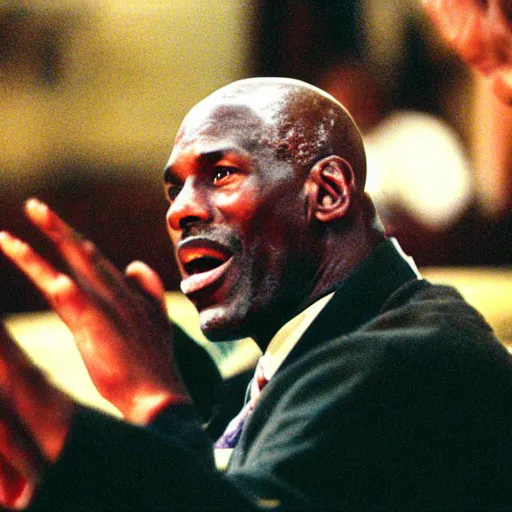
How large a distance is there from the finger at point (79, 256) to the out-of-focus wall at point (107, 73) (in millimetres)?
4618

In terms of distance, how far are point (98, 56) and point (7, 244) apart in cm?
500

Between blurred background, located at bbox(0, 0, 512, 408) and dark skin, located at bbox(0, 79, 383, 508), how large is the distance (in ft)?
11.4

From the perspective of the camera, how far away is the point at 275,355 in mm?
2516

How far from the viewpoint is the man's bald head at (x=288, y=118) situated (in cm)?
251

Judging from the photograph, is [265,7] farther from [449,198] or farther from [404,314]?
[404,314]

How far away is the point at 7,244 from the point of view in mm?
2303

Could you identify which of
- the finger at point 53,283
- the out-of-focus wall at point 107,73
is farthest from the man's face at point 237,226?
the out-of-focus wall at point 107,73

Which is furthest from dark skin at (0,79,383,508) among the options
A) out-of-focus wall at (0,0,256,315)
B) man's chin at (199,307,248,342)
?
out-of-focus wall at (0,0,256,315)

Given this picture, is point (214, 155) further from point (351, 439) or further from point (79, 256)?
point (351, 439)

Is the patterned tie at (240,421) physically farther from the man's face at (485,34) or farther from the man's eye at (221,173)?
the man's face at (485,34)

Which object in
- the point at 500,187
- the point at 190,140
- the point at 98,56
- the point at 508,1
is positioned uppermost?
the point at 508,1

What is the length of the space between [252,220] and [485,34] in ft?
2.01

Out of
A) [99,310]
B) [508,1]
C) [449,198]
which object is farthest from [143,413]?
[449,198]

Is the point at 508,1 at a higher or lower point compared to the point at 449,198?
higher
